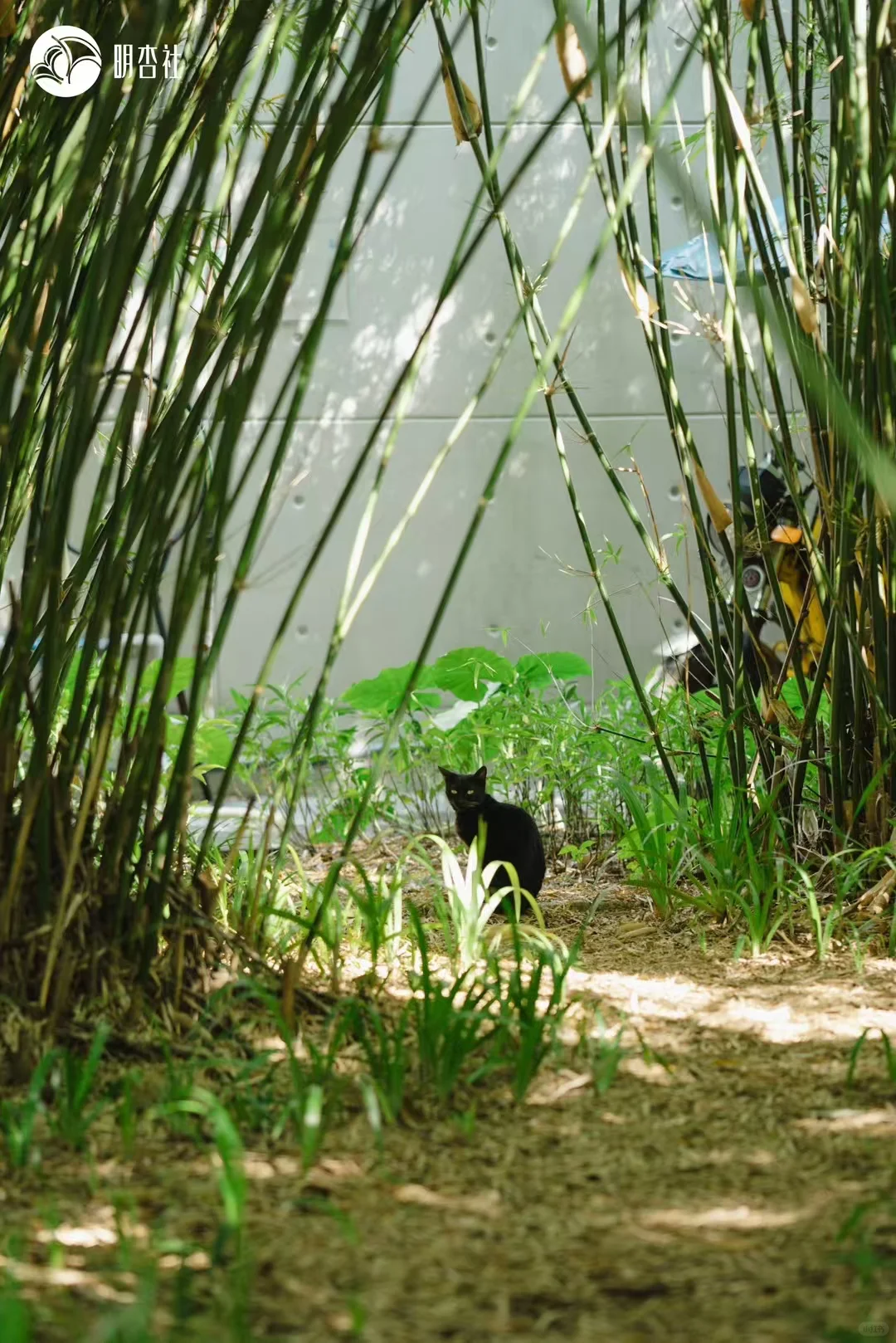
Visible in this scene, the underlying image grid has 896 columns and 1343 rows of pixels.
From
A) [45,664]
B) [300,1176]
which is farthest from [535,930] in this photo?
[45,664]

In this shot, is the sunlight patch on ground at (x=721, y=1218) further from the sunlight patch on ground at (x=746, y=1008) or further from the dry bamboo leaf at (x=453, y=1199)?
the sunlight patch on ground at (x=746, y=1008)

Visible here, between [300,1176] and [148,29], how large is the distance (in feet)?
2.93

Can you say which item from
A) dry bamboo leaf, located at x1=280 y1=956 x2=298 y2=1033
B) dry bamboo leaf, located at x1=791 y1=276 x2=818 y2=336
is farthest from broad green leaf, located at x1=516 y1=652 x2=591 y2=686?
dry bamboo leaf, located at x1=280 y1=956 x2=298 y2=1033

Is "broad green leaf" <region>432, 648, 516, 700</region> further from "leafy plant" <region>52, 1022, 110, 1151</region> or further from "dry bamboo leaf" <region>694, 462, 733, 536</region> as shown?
"leafy plant" <region>52, 1022, 110, 1151</region>

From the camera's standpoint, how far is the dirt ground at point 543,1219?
29.8 inches

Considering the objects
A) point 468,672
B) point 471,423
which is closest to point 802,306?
point 468,672

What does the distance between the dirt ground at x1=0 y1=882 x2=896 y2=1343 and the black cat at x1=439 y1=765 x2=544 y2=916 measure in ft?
1.88

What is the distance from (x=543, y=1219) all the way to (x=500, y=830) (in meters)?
0.92

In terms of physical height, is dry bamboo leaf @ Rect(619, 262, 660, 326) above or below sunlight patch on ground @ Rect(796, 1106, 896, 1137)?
above

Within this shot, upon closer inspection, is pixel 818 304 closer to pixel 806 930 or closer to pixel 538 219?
pixel 806 930

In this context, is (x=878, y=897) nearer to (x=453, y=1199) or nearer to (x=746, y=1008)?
(x=746, y=1008)

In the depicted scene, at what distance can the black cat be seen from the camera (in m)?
1.79

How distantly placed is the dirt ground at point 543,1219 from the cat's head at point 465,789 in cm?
64

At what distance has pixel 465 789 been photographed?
1.83 meters
